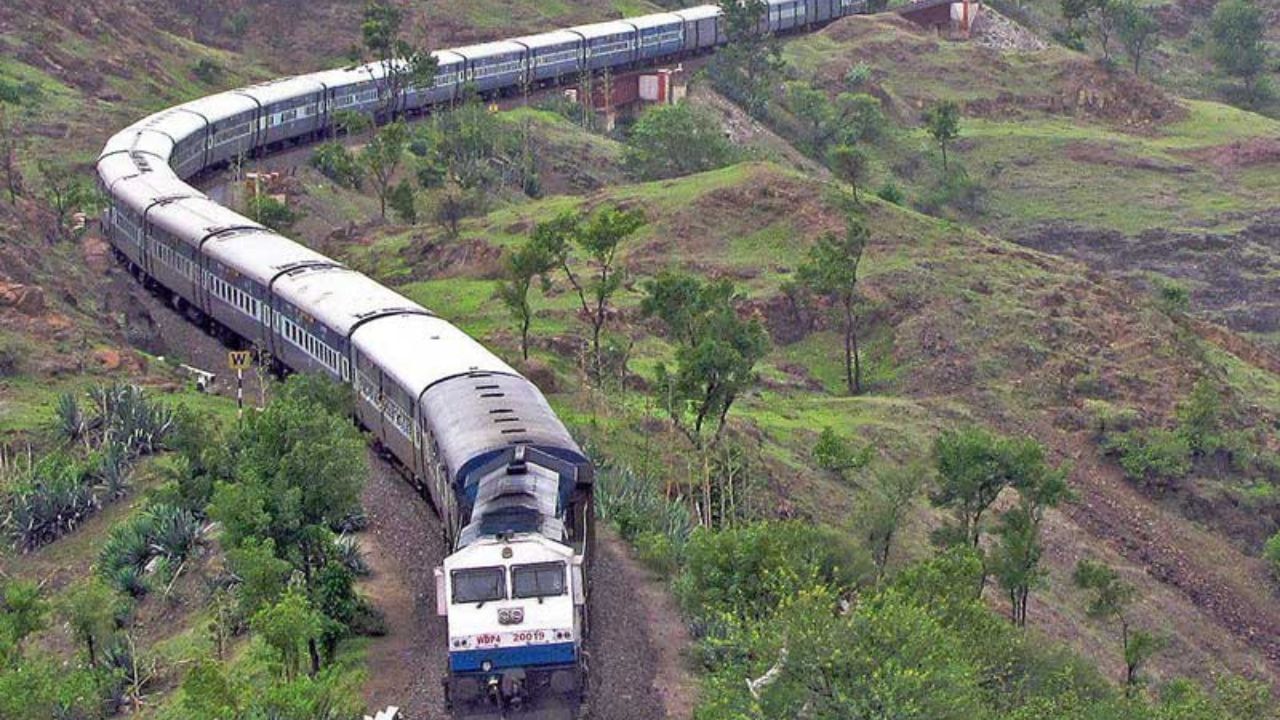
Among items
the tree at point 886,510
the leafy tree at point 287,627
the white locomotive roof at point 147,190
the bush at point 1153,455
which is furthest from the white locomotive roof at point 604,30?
the leafy tree at point 287,627

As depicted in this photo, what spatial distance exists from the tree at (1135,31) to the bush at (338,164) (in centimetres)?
6031

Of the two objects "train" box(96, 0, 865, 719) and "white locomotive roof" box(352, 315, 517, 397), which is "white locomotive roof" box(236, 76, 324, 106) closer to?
"train" box(96, 0, 865, 719)

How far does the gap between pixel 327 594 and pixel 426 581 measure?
9.93 feet

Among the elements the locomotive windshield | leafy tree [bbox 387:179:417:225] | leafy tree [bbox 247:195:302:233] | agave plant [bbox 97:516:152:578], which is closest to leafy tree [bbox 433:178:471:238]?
leafy tree [bbox 387:179:417:225]

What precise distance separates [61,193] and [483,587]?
141ft

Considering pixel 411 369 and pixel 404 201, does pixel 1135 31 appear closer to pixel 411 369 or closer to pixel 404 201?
pixel 404 201

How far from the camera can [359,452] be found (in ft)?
108

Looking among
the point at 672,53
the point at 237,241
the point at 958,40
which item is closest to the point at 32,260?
the point at 237,241

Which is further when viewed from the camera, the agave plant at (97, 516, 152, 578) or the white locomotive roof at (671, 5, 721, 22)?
the white locomotive roof at (671, 5, 721, 22)

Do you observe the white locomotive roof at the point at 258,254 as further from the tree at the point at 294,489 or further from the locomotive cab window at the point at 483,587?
the locomotive cab window at the point at 483,587

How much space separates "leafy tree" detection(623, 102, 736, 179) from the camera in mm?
78562

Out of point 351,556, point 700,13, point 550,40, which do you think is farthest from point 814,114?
point 351,556

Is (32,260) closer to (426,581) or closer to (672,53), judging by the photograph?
(426,581)

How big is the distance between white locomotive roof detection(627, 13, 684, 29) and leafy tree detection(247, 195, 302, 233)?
112 ft
